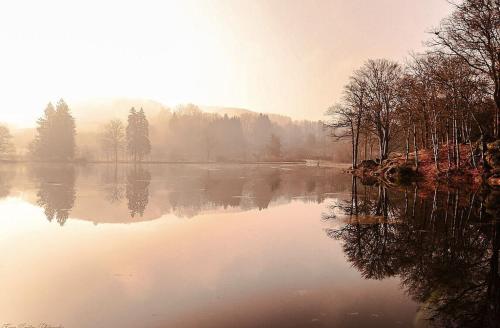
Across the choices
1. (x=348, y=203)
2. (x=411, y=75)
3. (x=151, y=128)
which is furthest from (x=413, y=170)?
(x=151, y=128)

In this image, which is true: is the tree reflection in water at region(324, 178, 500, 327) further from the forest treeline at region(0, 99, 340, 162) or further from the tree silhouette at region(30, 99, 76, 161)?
the tree silhouette at region(30, 99, 76, 161)

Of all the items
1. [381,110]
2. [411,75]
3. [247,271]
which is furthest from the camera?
[381,110]

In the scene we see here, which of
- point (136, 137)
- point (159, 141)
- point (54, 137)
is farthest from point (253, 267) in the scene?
point (159, 141)

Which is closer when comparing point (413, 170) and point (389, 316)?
point (389, 316)

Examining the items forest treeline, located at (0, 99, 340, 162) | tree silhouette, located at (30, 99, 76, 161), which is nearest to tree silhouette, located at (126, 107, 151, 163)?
forest treeline, located at (0, 99, 340, 162)

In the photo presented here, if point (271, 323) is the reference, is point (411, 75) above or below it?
above

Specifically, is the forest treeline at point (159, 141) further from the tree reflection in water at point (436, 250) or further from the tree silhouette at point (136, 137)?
the tree reflection in water at point (436, 250)

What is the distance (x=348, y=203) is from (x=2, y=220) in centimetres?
1846

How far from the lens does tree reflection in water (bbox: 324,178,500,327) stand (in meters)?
7.00

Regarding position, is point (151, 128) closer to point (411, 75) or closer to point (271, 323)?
point (411, 75)

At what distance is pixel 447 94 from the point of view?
31.9 metres

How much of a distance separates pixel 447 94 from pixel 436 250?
26.3m

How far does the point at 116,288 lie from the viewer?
8.18m

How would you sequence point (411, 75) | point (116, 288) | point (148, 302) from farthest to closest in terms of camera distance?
point (411, 75), point (116, 288), point (148, 302)
